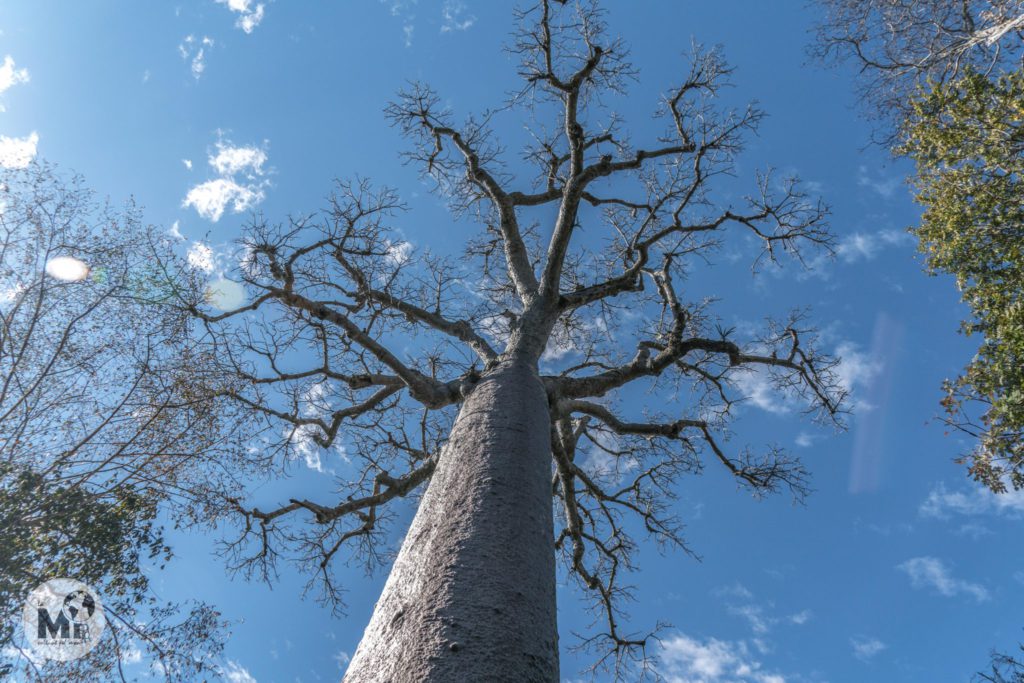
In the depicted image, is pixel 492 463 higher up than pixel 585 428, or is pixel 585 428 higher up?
pixel 585 428

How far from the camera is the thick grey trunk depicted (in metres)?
1.51

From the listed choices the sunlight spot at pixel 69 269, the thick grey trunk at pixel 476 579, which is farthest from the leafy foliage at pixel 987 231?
the sunlight spot at pixel 69 269

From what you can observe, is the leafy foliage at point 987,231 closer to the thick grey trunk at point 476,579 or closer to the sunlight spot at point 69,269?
the thick grey trunk at point 476,579

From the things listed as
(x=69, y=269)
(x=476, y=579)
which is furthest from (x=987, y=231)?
(x=69, y=269)

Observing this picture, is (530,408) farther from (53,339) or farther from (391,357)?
(53,339)

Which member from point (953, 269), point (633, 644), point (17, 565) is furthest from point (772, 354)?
point (17, 565)

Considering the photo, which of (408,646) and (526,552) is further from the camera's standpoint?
A: (526,552)

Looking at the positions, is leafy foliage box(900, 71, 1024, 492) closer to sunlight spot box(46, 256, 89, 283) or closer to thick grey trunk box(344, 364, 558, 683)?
thick grey trunk box(344, 364, 558, 683)

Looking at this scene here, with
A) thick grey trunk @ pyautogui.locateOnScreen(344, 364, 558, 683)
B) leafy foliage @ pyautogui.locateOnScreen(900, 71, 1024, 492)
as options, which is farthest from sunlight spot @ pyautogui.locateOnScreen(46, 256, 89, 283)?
leafy foliage @ pyautogui.locateOnScreen(900, 71, 1024, 492)

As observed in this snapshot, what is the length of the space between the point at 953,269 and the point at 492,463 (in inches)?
191

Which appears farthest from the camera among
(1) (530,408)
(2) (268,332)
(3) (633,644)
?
(3) (633,644)

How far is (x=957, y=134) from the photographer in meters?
4.86

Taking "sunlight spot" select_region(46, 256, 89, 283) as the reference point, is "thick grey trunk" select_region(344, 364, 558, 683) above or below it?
below

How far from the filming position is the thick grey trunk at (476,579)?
1.51 m
